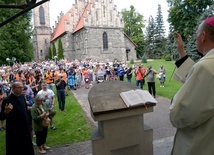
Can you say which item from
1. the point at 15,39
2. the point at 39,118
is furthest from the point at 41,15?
the point at 39,118

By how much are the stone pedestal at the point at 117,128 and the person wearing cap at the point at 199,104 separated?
146cm

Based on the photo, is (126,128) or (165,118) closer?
(126,128)

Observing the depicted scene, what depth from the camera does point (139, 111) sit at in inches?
131

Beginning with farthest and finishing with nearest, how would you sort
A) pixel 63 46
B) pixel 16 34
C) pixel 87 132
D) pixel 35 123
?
pixel 63 46, pixel 16 34, pixel 87 132, pixel 35 123

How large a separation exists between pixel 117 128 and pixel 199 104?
2010 millimetres

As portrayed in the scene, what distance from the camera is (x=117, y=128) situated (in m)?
3.42

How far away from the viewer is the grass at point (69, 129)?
6.81 metres

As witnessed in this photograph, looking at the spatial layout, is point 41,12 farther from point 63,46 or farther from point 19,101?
point 19,101

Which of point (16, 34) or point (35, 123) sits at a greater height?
point (16, 34)

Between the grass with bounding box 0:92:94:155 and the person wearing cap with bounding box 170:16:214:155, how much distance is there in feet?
17.7

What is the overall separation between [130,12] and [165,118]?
53699 millimetres

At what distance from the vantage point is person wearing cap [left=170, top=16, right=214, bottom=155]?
61.8 inches

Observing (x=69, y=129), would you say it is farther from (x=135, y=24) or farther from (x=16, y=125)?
(x=135, y=24)

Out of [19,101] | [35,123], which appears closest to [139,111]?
[19,101]
